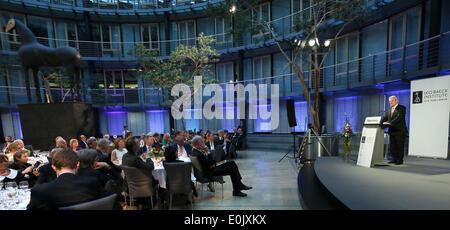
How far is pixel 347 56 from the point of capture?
9297 millimetres

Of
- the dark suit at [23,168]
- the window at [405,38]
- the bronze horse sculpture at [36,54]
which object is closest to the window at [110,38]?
the bronze horse sculpture at [36,54]

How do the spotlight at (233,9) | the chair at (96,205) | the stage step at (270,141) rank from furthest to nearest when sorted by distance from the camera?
the stage step at (270,141) → the spotlight at (233,9) → the chair at (96,205)

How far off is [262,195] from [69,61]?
315 inches

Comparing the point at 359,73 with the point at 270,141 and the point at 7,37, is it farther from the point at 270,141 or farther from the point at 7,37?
the point at 7,37

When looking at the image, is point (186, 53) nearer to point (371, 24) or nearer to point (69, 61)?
→ point (69, 61)

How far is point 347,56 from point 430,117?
5280mm

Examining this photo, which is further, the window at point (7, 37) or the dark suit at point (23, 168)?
the window at point (7, 37)

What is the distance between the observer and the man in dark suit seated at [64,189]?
166 cm

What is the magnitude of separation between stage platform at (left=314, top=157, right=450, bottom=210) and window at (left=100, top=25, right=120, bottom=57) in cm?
1431

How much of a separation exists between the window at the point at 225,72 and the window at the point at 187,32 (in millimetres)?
2402

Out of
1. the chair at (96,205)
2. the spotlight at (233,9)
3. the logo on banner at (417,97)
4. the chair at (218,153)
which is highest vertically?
the spotlight at (233,9)

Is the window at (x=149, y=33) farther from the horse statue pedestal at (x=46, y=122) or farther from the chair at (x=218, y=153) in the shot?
the chair at (x=218, y=153)

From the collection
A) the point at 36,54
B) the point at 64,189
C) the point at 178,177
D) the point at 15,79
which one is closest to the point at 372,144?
the point at 178,177
